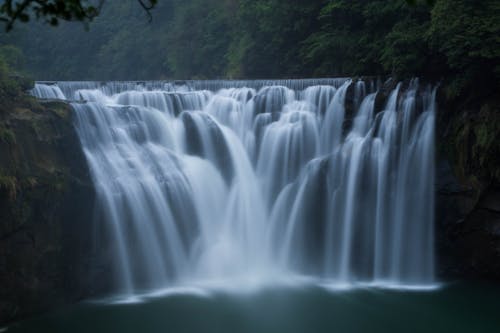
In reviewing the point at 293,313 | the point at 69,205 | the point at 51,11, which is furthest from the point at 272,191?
the point at 51,11

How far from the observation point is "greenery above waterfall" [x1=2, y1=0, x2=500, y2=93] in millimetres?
12594

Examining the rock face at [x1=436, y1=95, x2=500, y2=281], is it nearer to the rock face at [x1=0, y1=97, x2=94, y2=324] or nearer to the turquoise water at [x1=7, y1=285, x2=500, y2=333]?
the turquoise water at [x1=7, y1=285, x2=500, y2=333]

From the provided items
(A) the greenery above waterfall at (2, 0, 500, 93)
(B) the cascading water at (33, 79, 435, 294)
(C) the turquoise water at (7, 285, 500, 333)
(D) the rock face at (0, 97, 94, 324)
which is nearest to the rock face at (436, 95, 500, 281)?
(B) the cascading water at (33, 79, 435, 294)

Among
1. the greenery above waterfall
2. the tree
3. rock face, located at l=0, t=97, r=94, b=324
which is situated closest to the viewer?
the tree

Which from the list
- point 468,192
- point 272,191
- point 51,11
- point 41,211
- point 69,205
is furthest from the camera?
point 272,191

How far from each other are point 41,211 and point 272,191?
253 inches

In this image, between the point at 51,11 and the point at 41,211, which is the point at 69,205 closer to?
the point at 41,211

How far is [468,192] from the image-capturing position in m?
12.4

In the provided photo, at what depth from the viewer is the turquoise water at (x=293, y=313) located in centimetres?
1036

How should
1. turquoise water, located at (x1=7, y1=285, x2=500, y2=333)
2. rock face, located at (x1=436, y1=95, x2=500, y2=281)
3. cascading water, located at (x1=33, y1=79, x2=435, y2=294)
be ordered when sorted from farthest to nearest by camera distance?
cascading water, located at (x1=33, y1=79, x2=435, y2=294) < rock face, located at (x1=436, y1=95, x2=500, y2=281) < turquoise water, located at (x1=7, y1=285, x2=500, y2=333)

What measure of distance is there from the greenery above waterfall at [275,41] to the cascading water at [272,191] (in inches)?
60.6

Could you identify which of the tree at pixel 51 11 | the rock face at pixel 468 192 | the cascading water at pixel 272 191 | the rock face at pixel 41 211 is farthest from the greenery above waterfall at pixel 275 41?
the rock face at pixel 41 211

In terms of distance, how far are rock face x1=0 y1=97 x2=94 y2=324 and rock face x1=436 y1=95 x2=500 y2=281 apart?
864 cm

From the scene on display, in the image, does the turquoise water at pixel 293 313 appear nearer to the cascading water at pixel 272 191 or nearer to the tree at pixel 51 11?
the cascading water at pixel 272 191
